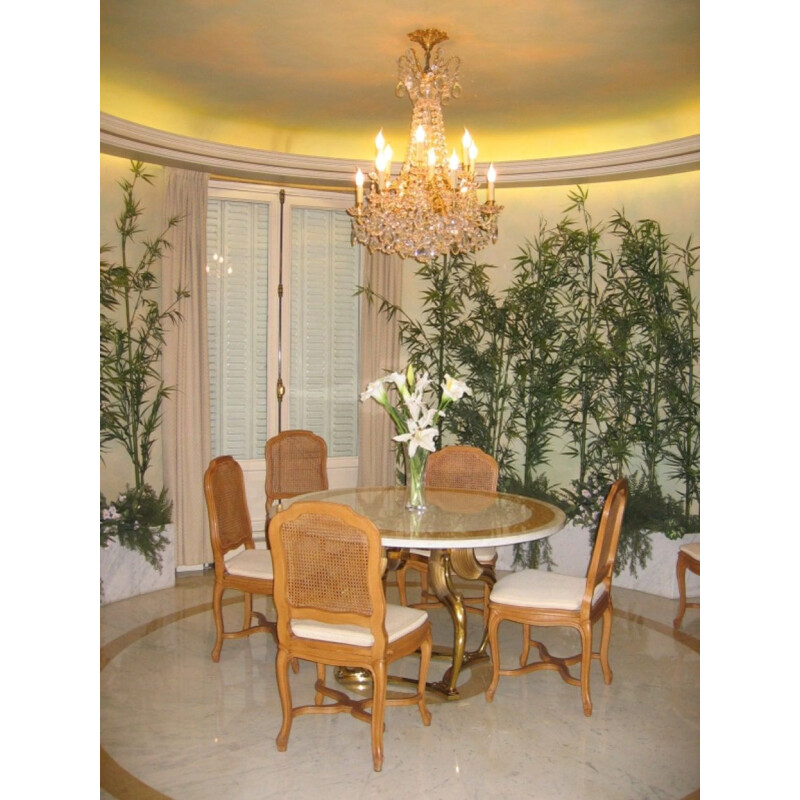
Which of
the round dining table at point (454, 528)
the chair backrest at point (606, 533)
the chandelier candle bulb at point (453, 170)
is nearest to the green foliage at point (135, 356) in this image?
the round dining table at point (454, 528)

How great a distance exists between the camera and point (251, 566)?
14.0 ft

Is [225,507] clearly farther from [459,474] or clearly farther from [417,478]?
[459,474]

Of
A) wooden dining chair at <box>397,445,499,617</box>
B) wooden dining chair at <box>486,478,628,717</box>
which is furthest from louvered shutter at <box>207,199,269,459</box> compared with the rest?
wooden dining chair at <box>486,478,628,717</box>

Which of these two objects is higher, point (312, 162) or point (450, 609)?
point (312, 162)

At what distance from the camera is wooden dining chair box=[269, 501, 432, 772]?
306 centimetres

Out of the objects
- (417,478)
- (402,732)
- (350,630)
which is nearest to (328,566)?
(350,630)

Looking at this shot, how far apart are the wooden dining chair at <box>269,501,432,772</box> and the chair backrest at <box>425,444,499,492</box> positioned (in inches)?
67.2

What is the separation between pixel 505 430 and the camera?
648cm

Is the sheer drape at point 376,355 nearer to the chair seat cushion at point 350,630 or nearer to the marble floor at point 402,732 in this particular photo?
the marble floor at point 402,732

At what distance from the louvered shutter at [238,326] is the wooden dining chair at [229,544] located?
2294 millimetres

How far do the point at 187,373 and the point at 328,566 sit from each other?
132 inches
